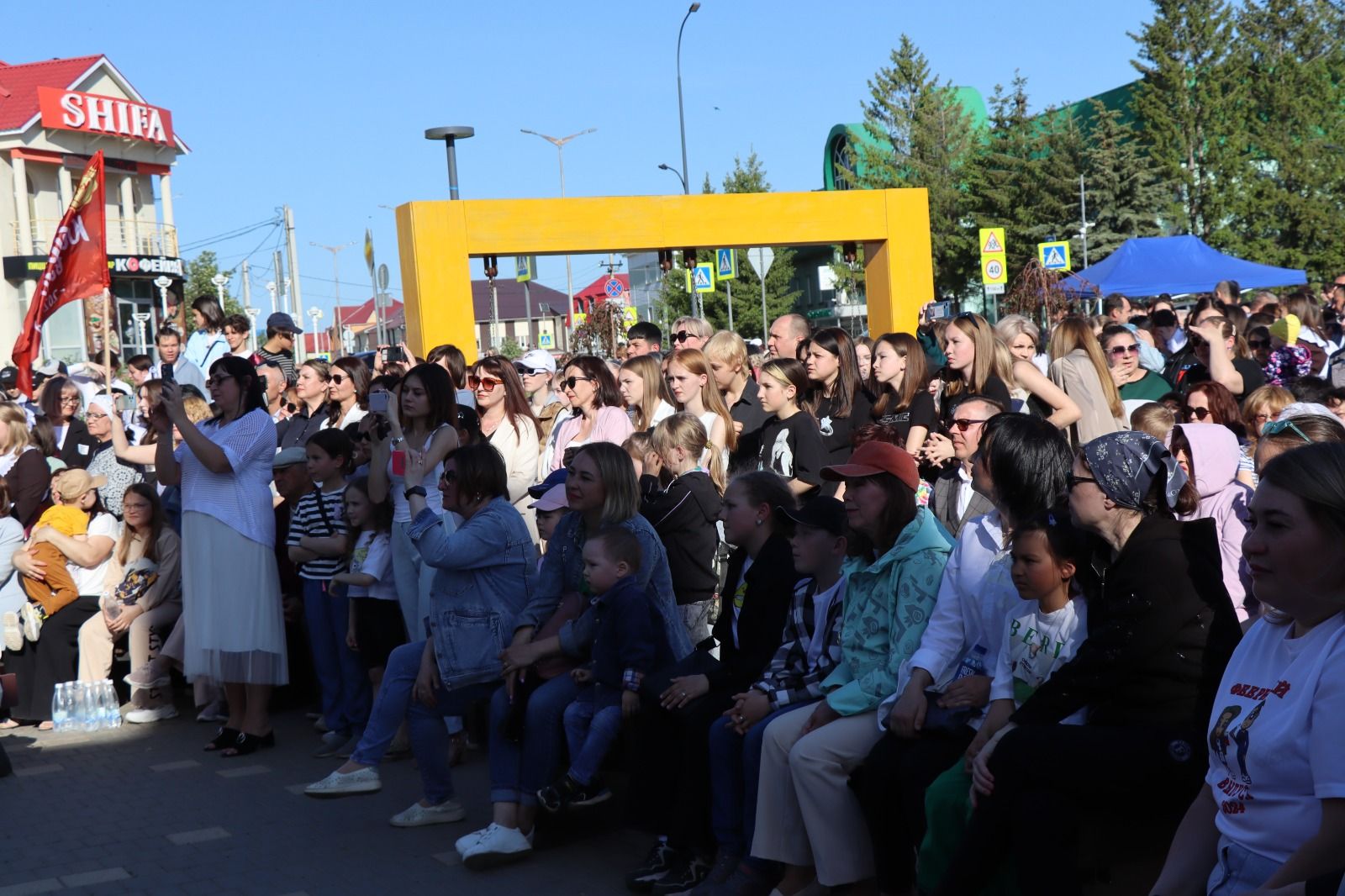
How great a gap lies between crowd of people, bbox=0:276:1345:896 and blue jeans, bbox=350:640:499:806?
0.02 m

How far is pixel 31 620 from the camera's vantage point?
→ 29.4ft

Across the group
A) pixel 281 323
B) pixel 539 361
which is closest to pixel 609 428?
pixel 539 361

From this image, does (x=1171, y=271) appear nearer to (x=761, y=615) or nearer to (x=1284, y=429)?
(x=1284, y=429)

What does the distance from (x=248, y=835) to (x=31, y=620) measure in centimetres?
363

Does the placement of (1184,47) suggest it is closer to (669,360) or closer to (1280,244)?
(1280,244)

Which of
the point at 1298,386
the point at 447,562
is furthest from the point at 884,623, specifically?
the point at 1298,386

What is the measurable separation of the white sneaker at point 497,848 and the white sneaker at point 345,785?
1.32 metres

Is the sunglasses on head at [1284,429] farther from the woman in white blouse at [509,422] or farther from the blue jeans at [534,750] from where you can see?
the woman in white blouse at [509,422]

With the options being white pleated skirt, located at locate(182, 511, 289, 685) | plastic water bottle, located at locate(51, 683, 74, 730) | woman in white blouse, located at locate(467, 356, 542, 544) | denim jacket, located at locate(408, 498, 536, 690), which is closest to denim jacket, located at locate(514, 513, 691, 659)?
denim jacket, located at locate(408, 498, 536, 690)

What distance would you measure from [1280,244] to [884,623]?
46.4 metres

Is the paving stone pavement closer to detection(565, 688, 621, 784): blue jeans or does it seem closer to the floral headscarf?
detection(565, 688, 621, 784): blue jeans

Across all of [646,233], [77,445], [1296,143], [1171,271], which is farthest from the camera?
[1296,143]

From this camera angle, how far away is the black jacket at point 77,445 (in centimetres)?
1151

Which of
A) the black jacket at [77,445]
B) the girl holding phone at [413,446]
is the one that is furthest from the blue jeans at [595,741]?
the black jacket at [77,445]
